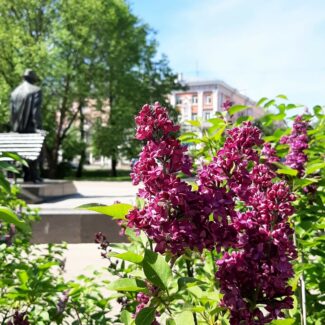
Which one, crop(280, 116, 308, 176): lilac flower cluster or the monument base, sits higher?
crop(280, 116, 308, 176): lilac flower cluster

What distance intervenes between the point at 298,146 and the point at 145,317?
1.39 m

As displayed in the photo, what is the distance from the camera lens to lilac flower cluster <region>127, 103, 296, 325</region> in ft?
3.16

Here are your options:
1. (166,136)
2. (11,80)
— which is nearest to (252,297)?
(166,136)

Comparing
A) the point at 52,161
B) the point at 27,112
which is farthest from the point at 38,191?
the point at 52,161

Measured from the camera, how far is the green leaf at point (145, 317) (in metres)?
0.92

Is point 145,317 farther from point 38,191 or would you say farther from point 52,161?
point 52,161

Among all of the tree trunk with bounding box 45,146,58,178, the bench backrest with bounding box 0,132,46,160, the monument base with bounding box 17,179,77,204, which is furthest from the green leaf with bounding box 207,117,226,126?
the tree trunk with bounding box 45,146,58,178

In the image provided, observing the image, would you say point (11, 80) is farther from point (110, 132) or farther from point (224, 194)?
point (224, 194)

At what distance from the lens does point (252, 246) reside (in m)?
0.99

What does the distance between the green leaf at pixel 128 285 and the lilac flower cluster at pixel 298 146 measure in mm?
1199

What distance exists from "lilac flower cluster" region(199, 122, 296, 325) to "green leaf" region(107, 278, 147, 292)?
17 centimetres

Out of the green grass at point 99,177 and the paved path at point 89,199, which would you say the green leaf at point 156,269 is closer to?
the paved path at point 89,199

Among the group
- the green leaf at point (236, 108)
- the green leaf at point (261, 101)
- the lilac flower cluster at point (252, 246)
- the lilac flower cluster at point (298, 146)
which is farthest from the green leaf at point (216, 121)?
the lilac flower cluster at point (252, 246)

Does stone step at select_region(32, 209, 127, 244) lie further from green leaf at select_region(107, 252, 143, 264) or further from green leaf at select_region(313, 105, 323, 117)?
green leaf at select_region(107, 252, 143, 264)
